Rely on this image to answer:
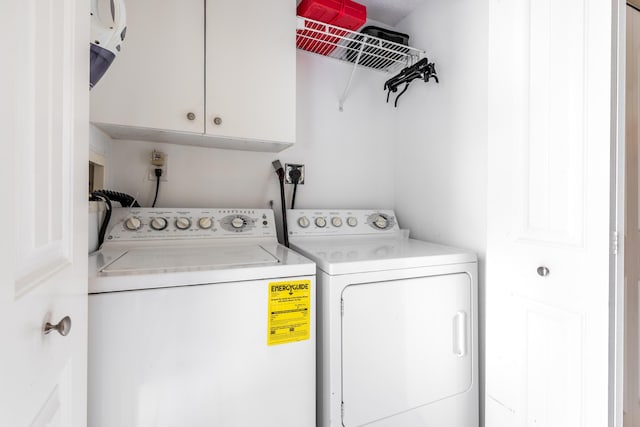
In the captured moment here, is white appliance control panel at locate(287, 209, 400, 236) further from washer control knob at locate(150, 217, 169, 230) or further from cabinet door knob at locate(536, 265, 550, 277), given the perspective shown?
cabinet door knob at locate(536, 265, 550, 277)

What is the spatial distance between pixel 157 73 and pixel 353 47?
112 cm

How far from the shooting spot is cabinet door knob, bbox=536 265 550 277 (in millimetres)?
1014

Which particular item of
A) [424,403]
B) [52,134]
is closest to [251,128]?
[52,134]

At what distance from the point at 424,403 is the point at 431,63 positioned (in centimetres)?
170

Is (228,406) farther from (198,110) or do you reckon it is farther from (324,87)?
(324,87)

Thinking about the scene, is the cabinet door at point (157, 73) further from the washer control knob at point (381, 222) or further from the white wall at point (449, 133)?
the white wall at point (449, 133)

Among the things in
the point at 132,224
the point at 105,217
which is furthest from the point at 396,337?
the point at 105,217

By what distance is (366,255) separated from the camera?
1.23m

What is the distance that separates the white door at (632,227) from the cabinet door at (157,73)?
186 cm

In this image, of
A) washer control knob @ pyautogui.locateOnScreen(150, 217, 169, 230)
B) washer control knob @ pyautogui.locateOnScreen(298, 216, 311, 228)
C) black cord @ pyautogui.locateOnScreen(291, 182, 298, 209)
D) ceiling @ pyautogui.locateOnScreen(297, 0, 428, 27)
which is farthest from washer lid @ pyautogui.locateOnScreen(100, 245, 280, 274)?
ceiling @ pyautogui.locateOnScreen(297, 0, 428, 27)

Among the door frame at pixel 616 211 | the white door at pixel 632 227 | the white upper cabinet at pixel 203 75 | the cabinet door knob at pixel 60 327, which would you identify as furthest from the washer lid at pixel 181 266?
the white door at pixel 632 227

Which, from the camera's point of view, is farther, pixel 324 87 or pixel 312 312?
pixel 324 87

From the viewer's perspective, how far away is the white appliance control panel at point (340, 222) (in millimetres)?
1669

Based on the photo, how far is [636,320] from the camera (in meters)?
1.29
